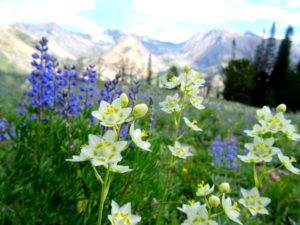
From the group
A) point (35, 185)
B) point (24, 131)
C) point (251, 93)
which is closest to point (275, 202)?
point (35, 185)

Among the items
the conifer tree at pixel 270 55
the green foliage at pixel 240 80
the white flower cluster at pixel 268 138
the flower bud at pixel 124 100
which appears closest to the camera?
the flower bud at pixel 124 100

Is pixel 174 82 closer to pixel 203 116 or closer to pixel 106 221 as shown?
pixel 106 221

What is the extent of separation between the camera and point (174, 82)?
81.5 inches

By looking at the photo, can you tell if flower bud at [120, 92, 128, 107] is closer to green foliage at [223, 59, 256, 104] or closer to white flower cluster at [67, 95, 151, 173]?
white flower cluster at [67, 95, 151, 173]

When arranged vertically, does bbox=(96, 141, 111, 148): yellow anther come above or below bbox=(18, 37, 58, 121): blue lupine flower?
above

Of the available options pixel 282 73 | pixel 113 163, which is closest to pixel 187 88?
pixel 113 163

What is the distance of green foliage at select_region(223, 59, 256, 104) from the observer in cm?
3250

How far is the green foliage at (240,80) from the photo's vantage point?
32.5m

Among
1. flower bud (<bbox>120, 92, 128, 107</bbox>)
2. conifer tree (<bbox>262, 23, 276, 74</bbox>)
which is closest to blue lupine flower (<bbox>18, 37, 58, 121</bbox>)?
flower bud (<bbox>120, 92, 128, 107</bbox>)

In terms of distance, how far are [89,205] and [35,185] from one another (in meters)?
0.52

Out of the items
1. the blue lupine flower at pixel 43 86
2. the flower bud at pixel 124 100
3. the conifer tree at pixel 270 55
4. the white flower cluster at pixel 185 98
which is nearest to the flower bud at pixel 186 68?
the white flower cluster at pixel 185 98

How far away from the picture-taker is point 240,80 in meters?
32.9

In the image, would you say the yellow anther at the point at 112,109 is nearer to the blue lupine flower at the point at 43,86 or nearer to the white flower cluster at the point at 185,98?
the white flower cluster at the point at 185,98

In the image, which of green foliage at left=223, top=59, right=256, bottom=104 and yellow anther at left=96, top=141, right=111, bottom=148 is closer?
yellow anther at left=96, top=141, right=111, bottom=148
